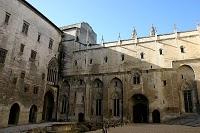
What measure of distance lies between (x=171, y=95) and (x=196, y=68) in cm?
504

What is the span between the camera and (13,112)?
2475 centimetres

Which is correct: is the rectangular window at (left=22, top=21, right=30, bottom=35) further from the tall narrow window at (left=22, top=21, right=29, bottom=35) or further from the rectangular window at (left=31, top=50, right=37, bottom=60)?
the rectangular window at (left=31, top=50, right=37, bottom=60)

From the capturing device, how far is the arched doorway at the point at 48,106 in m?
31.2

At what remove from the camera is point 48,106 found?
Answer: 106 ft

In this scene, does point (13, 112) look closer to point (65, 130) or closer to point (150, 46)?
point (65, 130)

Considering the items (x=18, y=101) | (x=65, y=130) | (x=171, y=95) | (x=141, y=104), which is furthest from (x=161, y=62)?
(x=18, y=101)

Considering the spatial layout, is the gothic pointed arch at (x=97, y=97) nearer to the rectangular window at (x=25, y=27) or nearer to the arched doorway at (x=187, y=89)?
the arched doorway at (x=187, y=89)

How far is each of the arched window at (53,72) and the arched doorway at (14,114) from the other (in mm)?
7769

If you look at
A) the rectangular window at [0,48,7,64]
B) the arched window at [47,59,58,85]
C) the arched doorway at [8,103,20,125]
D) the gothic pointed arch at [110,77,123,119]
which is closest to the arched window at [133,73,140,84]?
the gothic pointed arch at [110,77,123,119]

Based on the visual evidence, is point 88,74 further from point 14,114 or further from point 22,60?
point 14,114

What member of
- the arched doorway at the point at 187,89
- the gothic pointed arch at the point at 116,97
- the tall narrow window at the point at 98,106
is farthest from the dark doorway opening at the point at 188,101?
the tall narrow window at the point at 98,106

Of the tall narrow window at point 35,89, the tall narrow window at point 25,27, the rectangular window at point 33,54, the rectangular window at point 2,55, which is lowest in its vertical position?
the tall narrow window at point 35,89

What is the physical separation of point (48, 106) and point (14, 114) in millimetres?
8046

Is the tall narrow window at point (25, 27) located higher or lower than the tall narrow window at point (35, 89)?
higher
